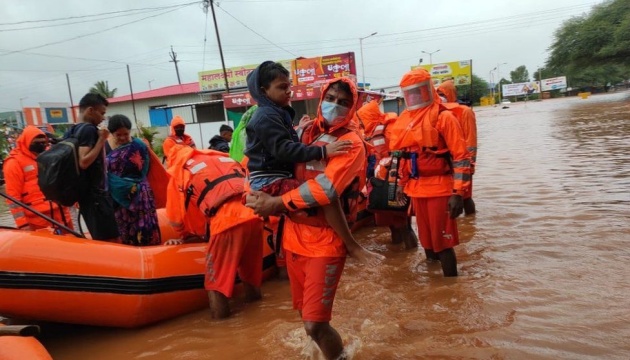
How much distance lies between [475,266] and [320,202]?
262 centimetres

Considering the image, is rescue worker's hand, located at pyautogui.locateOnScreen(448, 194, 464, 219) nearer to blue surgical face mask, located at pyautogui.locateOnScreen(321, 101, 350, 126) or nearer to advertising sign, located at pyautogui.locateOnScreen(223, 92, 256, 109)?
blue surgical face mask, located at pyautogui.locateOnScreen(321, 101, 350, 126)

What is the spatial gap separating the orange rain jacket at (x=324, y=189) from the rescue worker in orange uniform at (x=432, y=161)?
1.42 metres

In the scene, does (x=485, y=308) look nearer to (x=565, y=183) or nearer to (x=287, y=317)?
(x=287, y=317)

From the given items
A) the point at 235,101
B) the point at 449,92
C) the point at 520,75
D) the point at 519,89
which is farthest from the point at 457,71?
the point at 520,75

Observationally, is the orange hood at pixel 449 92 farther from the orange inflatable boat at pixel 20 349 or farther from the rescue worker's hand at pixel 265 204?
the orange inflatable boat at pixel 20 349

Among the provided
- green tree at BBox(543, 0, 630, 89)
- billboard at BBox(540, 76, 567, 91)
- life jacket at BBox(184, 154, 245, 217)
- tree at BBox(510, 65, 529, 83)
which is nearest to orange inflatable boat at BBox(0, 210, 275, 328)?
life jacket at BBox(184, 154, 245, 217)

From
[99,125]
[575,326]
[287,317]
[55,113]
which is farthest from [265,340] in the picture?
[55,113]

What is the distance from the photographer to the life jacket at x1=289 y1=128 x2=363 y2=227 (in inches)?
94.2

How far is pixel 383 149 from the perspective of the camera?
19.1 ft

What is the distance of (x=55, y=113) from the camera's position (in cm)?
3009

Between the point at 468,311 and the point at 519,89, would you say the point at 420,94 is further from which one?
the point at 519,89

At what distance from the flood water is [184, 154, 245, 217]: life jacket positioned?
0.97m

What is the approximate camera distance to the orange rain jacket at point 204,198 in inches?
Result: 135

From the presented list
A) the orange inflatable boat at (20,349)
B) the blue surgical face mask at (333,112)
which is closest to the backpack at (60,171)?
the orange inflatable boat at (20,349)
